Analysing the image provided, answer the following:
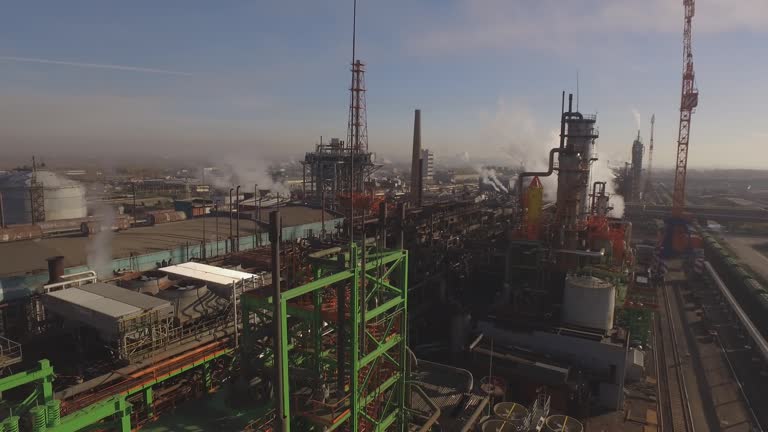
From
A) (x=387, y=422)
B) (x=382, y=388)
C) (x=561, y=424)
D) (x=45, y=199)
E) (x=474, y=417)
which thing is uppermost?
(x=45, y=199)

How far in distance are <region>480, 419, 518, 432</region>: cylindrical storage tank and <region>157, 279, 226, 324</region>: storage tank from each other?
9801 mm

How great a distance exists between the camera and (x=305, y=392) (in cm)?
1190

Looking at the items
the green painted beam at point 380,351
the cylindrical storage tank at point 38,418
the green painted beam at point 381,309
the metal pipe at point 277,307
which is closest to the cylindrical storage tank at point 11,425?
the cylindrical storage tank at point 38,418

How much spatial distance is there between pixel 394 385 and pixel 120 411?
683 cm

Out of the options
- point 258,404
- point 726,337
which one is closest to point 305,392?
point 258,404

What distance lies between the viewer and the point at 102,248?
22.4 meters

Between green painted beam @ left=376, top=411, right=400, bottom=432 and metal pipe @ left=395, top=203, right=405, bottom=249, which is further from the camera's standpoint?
metal pipe @ left=395, top=203, right=405, bottom=249

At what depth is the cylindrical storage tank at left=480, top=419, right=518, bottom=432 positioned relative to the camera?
50.2 ft

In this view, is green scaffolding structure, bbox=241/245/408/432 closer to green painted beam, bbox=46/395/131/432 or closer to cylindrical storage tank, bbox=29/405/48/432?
green painted beam, bbox=46/395/131/432

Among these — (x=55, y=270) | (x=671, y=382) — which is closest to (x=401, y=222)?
(x=55, y=270)

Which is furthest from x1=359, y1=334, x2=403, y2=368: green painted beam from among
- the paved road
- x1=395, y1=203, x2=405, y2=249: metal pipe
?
the paved road

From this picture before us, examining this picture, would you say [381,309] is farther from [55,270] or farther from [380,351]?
[55,270]

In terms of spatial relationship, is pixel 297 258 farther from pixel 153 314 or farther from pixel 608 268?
pixel 608 268

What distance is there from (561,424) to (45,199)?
3926 cm
